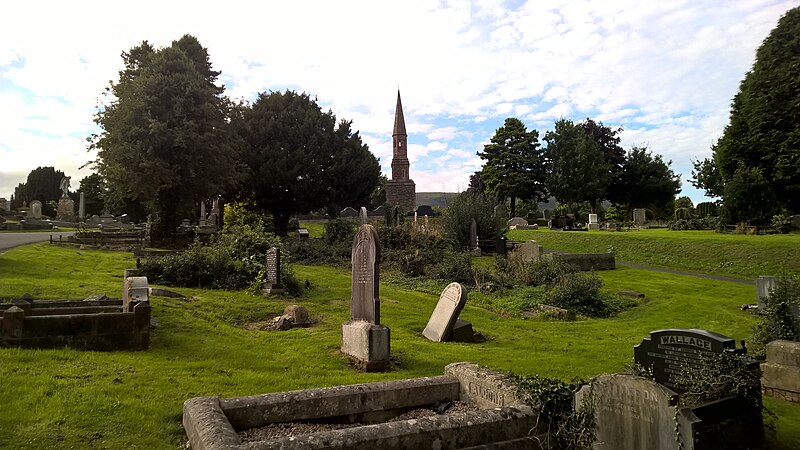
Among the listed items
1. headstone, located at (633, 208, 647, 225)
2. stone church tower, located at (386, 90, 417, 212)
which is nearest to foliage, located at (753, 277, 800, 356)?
headstone, located at (633, 208, 647, 225)

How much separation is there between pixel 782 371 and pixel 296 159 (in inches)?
1292

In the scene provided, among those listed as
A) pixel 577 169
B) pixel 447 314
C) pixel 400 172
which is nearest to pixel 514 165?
pixel 577 169

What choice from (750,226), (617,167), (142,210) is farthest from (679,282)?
A: (142,210)

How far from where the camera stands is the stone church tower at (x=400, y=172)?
242 ft

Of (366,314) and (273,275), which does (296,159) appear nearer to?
(273,275)

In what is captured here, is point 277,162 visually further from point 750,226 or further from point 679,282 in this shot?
point 750,226

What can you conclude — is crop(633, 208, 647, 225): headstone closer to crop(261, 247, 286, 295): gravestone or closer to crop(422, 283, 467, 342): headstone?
crop(261, 247, 286, 295): gravestone

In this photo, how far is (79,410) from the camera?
5.06 m

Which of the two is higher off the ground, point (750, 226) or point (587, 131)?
point (587, 131)

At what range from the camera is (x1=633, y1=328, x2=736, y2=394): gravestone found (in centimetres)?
486

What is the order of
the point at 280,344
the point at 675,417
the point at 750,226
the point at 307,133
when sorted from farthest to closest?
the point at 307,133 < the point at 750,226 < the point at 280,344 < the point at 675,417

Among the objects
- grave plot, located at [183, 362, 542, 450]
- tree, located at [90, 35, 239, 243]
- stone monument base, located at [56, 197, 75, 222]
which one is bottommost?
grave plot, located at [183, 362, 542, 450]

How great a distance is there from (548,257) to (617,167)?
43534 mm

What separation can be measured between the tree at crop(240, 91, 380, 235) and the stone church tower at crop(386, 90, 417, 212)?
32.6 meters
